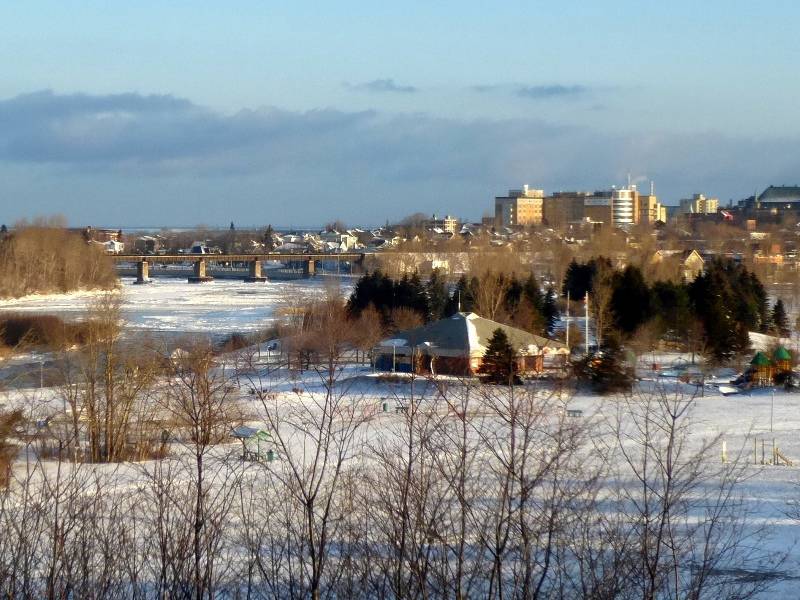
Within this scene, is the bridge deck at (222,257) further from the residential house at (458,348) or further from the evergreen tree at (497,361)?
the evergreen tree at (497,361)

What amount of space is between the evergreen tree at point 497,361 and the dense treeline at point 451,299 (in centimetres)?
824

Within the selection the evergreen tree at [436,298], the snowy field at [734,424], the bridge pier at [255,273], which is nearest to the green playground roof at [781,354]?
the snowy field at [734,424]

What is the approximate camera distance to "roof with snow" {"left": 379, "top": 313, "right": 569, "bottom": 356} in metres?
25.5

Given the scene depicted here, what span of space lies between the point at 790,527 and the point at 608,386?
11.1 metres

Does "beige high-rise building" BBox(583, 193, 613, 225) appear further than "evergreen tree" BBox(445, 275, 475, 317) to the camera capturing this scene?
Yes

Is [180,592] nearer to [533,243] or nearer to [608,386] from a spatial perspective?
[608,386]

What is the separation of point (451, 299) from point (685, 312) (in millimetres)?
8711

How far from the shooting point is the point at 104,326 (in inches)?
786

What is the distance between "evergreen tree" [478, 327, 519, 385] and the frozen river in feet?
37.2

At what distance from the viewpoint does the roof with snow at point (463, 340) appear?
83.8 ft

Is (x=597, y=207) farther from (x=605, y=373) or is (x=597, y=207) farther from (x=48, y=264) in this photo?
(x=605, y=373)

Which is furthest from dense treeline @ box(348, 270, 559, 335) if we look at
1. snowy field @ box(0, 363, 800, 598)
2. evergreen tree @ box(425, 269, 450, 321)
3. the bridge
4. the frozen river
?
the bridge

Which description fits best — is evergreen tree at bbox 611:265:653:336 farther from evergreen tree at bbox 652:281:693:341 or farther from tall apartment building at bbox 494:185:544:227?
tall apartment building at bbox 494:185:544:227

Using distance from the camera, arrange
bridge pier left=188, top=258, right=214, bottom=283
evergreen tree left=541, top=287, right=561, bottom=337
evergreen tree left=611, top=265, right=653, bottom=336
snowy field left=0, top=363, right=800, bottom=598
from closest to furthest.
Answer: snowy field left=0, top=363, right=800, bottom=598
evergreen tree left=611, top=265, right=653, bottom=336
evergreen tree left=541, top=287, right=561, bottom=337
bridge pier left=188, top=258, right=214, bottom=283
